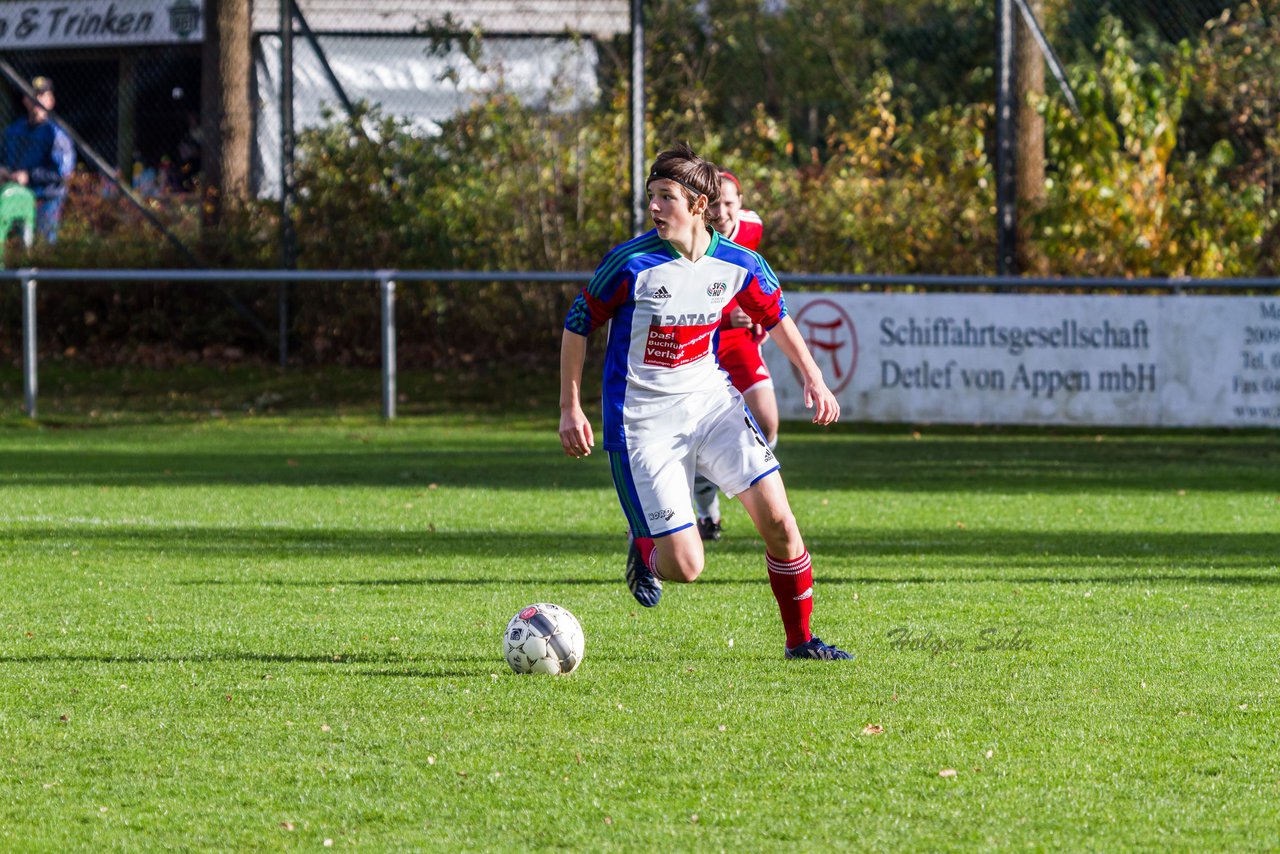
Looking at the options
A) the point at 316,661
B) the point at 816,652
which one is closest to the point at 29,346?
the point at 316,661

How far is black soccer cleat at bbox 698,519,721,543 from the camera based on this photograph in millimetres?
9547

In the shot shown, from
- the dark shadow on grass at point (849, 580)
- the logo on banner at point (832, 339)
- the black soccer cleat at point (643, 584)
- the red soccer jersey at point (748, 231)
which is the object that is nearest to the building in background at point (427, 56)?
the logo on banner at point (832, 339)

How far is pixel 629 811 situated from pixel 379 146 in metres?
15.0

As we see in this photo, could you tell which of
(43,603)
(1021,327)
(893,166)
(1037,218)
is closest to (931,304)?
(1021,327)

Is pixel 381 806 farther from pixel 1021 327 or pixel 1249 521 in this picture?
pixel 1021 327

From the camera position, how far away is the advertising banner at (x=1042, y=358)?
48.3ft

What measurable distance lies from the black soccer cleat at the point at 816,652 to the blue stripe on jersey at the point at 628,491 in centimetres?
65

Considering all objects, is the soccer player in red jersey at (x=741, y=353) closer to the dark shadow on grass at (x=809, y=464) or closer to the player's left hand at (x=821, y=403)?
the player's left hand at (x=821, y=403)

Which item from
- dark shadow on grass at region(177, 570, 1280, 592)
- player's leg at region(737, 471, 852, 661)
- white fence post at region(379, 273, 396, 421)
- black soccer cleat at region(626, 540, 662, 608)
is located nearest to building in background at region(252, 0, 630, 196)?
white fence post at region(379, 273, 396, 421)

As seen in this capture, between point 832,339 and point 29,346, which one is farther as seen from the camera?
point 29,346

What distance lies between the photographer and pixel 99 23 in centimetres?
2212

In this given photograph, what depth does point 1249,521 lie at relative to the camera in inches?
405

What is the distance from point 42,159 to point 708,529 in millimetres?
12656

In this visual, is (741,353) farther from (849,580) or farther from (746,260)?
(746,260)
